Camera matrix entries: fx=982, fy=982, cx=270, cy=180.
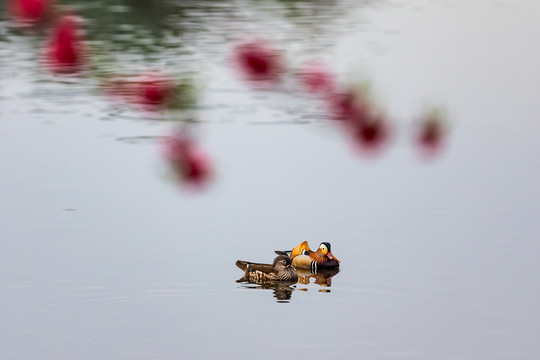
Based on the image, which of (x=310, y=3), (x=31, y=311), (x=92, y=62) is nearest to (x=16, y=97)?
(x=31, y=311)

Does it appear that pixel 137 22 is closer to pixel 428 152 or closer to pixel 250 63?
pixel 250 63

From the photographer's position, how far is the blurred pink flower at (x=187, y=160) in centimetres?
125

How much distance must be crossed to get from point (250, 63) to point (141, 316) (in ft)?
15.0

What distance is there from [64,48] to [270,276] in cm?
554

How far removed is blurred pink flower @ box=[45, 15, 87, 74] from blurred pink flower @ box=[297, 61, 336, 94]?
30cm

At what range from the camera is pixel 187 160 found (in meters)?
1.30

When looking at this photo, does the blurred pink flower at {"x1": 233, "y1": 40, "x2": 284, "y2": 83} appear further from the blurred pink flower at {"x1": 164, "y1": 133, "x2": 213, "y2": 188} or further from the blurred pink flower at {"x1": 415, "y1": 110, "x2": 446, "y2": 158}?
the blurred pink flower at {"x1": 415, "y1": 110, "x2": 446, "y2": 158}

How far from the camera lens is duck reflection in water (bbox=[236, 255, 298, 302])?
656 cm

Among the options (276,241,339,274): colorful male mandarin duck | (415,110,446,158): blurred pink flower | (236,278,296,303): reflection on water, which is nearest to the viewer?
(415,110,446,158): blurred pink flower

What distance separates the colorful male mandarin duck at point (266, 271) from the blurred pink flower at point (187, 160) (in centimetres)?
525

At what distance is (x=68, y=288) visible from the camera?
20.0 feet

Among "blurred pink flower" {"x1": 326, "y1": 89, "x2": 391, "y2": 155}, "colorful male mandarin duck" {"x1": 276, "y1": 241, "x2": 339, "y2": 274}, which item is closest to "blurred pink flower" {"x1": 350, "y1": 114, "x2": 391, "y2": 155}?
"blurred pink flower" {"x1": 326, "y1": 89, "x2": 391, "y2": 155}

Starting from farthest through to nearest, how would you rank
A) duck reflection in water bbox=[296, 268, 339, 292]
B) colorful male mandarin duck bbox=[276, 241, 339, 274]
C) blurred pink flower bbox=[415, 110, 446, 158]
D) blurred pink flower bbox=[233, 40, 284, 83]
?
colorful male mandarin duck bbox=[276, 241, 339, 274], duck reflection in water bbox=[296, 268, 339, 292], blurred pink flower bbox=[415, 110, 446, 158], blurred pink flower bbox=[233, 40, 284, 83]

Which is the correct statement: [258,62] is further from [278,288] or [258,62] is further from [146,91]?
[278,288]
